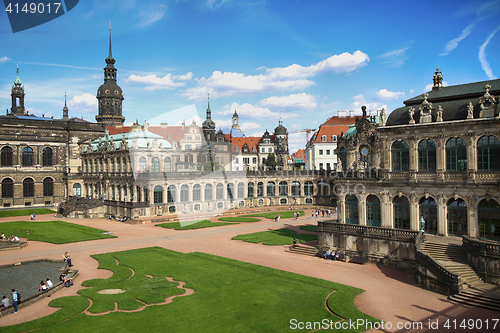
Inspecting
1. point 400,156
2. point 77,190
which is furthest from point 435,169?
point 77,190

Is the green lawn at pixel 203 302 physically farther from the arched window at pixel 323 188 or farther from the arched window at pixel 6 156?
the arched window at pixel 6 156

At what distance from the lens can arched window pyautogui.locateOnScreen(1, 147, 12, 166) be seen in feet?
292

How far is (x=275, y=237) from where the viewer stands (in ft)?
173

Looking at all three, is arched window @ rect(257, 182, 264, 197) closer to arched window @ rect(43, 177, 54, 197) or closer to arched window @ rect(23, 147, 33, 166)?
arched window @ rect(43, 177, 54, 197)

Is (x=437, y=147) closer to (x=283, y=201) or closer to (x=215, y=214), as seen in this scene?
(x=215, y=214)

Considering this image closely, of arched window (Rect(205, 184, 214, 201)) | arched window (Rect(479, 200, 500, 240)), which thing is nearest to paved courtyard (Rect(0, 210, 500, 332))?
arched window (Rect(479, 200, 500, 240))

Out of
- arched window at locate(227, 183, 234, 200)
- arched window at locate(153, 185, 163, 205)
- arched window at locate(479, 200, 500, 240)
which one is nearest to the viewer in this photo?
arched window at locate(479, 200, 500, 240)

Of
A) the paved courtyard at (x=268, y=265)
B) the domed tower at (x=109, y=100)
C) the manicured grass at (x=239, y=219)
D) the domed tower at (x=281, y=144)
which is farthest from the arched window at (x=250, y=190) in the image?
the domed tower at (x=109, y=100)

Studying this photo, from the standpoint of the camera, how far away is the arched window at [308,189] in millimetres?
95062

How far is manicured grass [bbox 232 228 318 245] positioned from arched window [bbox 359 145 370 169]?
40.7ft

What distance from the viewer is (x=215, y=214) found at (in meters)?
79.2

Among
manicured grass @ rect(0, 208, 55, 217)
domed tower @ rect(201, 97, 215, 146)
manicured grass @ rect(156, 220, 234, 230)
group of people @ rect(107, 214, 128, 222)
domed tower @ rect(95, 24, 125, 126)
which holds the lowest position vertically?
manicured grass @ rect(156, 220, 234, 230)

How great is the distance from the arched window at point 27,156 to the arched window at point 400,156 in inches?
3439

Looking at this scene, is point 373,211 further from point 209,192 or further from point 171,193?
point 209,192
